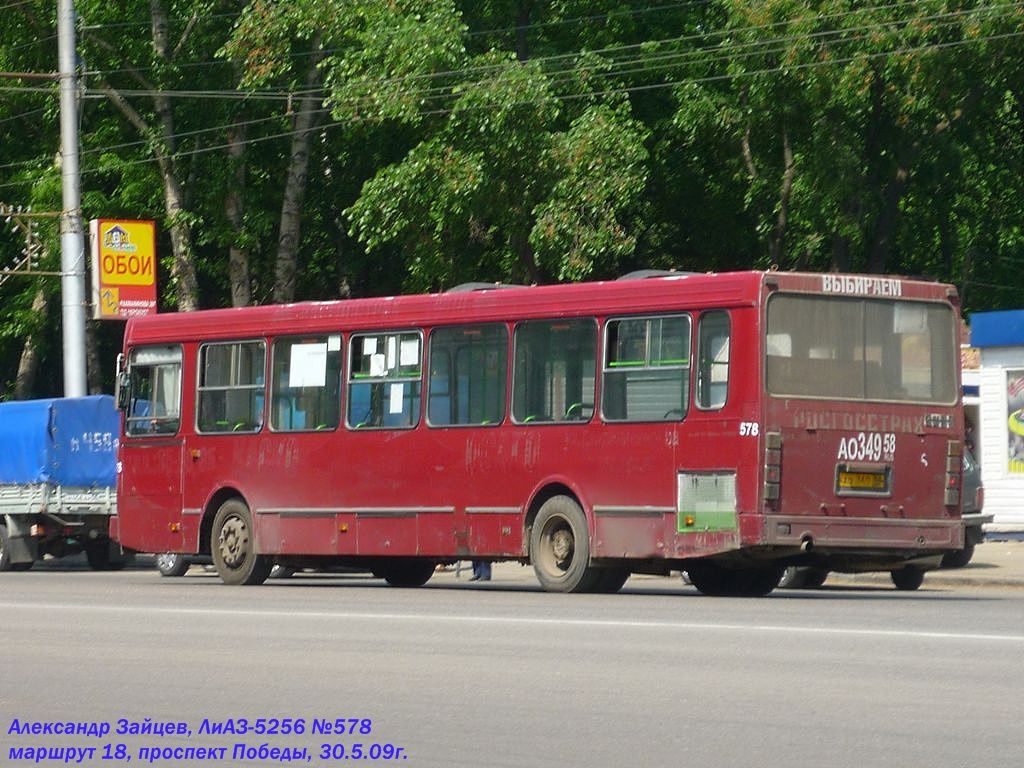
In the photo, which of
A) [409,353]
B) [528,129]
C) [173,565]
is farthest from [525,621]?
[528,129]

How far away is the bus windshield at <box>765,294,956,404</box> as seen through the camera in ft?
63.9

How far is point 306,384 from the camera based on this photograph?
23.3 meters

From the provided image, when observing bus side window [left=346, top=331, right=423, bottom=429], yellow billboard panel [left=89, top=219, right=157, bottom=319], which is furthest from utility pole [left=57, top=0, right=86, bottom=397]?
bus side window [left=346, top=331, right=423, bottom=429]

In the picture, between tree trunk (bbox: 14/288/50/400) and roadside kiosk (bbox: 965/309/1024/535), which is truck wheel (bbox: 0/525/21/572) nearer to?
tree trunk (bbox: 14/288/50/400)

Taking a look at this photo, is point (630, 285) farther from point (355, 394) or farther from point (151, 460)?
point (151, 460)

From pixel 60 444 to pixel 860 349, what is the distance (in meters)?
16.1

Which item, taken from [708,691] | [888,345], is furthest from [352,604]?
[708,691]

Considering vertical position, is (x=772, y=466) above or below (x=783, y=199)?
below

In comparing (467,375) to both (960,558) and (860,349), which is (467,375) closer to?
(860,349)

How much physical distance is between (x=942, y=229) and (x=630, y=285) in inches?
1214

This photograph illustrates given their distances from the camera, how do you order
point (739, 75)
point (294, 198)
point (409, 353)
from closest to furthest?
point (409, 353) → point (739, 75) → point (294, 198)

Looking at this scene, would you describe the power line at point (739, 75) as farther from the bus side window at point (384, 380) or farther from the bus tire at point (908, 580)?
the bus side window at point (384, 380)

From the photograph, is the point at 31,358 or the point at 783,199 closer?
the point at 783,199

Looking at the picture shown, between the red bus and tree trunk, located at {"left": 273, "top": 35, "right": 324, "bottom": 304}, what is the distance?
645 inches
